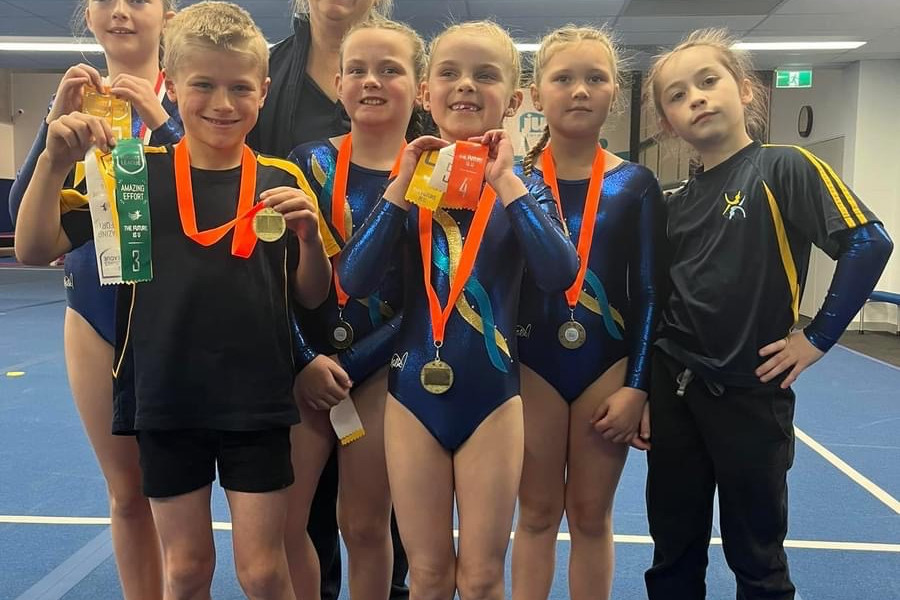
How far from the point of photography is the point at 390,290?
1760 mm

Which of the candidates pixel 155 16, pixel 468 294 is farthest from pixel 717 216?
pixel 155 16

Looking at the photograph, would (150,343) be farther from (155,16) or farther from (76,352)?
(155,16)

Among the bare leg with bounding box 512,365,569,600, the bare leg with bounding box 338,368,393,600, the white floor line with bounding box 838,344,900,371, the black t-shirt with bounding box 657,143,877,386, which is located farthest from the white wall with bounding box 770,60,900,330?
the bare leg with bounding box 338,368,393,600

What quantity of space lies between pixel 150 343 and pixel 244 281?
228 mm

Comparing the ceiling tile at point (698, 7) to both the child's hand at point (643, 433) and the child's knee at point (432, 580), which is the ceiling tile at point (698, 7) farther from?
the child's knee at point (432, 580)

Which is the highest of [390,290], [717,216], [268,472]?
[717,216]

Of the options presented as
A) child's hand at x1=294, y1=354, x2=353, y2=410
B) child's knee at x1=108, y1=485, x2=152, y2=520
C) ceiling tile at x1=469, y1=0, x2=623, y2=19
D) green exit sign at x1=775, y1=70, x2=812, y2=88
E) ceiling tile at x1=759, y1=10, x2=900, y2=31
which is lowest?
child's knee at x1=108, y1=485, x2=152, y2=520

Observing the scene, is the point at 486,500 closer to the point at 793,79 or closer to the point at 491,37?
the point at 491,37

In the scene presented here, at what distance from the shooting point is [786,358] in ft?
5.87

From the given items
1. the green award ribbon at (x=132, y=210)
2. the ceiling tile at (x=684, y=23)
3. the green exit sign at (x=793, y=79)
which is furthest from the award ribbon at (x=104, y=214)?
the green exit sign at (x=793, y=79)

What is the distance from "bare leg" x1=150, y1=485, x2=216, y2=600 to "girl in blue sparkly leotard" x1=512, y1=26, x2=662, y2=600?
770 mm

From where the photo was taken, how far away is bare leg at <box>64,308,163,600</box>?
1.75 meters

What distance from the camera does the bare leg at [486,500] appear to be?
156 centimetres

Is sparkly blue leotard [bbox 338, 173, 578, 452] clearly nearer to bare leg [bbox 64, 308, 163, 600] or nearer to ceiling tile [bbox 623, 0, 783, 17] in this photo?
bare leg [bbox 64, 308, 163, 600]
